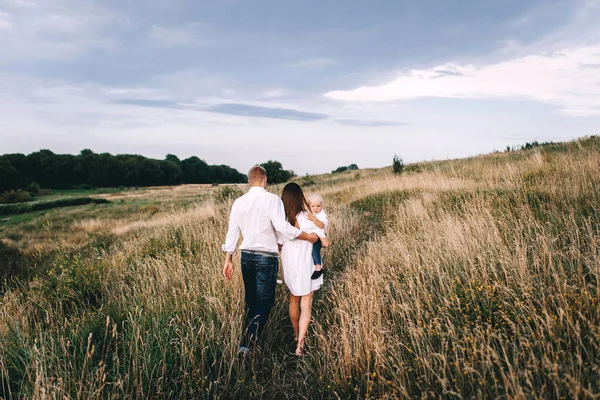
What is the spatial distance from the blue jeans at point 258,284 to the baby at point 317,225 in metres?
0.51

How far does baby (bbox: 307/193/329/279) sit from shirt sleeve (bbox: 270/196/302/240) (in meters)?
0.27

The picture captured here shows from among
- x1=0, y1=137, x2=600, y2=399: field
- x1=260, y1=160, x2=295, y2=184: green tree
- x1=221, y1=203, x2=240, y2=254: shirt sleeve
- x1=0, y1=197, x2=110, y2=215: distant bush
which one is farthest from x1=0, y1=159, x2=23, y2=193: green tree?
x1=221, y1=203, x2=240, y2=254: shirt sleeve

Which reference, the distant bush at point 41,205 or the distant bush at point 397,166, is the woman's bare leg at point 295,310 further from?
the distant bush at point 41,205

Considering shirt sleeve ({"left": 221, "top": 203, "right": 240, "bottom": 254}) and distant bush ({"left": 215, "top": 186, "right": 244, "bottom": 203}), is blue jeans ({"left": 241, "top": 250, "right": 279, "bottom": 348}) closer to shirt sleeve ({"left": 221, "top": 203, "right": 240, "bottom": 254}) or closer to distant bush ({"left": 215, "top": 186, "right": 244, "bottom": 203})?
shirt sleeve ({"left": 221, "top": 203, "right": 240, "bottom": 254})

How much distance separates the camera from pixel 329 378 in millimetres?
3223

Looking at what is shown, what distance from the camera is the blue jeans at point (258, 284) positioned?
3.98 metres

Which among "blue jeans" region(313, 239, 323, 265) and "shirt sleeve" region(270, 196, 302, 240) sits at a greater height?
"shirt sleeve" region(270, 196, 302, 240)

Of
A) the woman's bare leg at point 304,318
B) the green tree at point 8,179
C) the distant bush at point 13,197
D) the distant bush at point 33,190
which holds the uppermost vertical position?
the green tree at point 8,179

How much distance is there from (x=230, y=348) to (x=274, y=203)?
1752 millimetres

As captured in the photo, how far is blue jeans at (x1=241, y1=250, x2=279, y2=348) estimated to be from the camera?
13.0 feet

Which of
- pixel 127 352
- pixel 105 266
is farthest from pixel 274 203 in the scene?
pixel 105 266

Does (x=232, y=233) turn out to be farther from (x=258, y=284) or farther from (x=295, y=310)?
(x=295, y=310)

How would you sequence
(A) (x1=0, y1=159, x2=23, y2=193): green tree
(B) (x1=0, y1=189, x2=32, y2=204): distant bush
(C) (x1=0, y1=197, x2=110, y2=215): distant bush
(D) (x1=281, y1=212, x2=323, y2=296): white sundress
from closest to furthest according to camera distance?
1. (D) (x1=281, y1=212, x2=323, y2=296): white sundress
2. (C) (x1=0, y1=197, x2=110, y2=215): distant bush
3. (B) (x1=0, y1=189, x2=32, y2=204): distant bush
4. (A) (x1=0, y1=159, x2=23, y2=193): green tree

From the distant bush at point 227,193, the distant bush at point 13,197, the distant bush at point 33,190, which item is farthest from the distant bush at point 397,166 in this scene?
the distant bush at point 33,190
